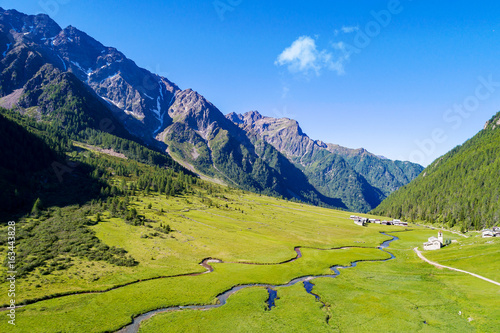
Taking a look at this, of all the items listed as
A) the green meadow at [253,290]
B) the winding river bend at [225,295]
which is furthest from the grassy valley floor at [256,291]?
the winding river bend at [225,295]

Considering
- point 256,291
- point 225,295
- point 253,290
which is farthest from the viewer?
point 253,290

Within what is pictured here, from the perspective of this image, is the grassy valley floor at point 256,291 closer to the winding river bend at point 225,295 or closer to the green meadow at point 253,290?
the green meadow at point 253,290

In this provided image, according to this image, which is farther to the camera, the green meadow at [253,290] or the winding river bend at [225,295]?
the winding river bend at [225,295]

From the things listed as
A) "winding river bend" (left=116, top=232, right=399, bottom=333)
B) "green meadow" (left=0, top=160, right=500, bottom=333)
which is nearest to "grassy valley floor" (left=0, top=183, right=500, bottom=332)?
"green meadow" (left=0, top=160, right=500, bottom=333)

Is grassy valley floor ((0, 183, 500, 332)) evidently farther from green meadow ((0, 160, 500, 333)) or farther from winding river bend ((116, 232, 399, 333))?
winding river bend ((116, 232, 399, 333))

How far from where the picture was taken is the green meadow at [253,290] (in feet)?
146

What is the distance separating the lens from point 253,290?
62438mm

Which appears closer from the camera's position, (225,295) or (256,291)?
(225,295)

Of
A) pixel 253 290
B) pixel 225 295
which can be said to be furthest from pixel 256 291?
pixel 225 295

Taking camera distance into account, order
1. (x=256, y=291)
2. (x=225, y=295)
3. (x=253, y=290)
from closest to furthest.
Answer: (x=225, y=295) < (x=256, y=291) < (x=253, y=290)

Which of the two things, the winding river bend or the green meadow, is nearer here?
the green meadow

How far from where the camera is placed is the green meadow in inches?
1757

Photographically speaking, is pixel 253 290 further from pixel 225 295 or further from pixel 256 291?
pixel 225 295

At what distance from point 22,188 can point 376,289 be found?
175578mm
